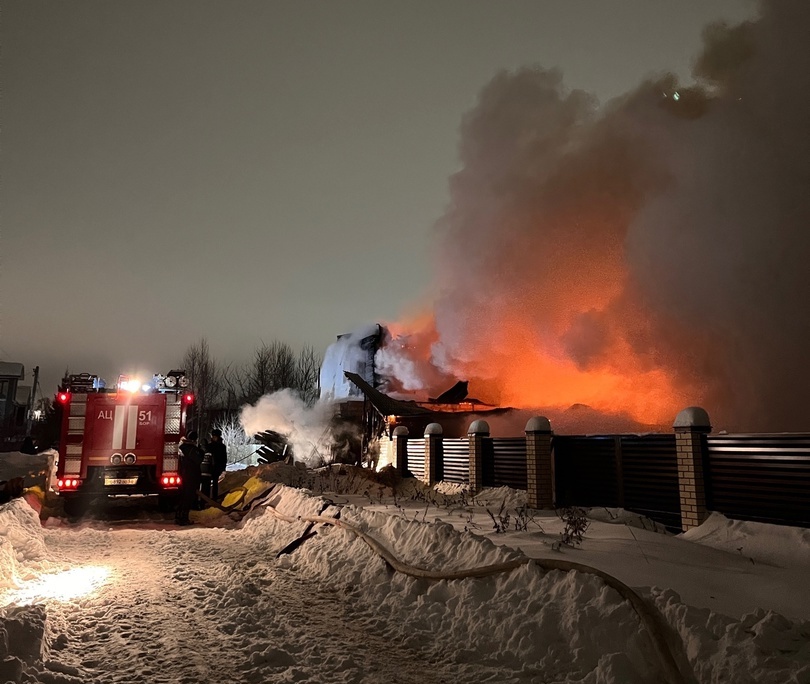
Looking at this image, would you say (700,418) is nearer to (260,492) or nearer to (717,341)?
(260,492)

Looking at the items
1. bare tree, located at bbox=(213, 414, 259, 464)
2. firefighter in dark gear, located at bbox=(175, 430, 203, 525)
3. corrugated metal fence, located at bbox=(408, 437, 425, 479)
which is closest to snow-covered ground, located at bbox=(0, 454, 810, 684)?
firefighter in dark gear, located at bbox=(175, 430, 203, 525)

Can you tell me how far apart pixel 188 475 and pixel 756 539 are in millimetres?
11055

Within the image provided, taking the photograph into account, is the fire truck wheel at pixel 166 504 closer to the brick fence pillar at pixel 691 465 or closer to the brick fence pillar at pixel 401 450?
the brick fence pillar at pixel 401 450

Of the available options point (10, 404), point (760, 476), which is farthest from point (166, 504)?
point (10, 404)

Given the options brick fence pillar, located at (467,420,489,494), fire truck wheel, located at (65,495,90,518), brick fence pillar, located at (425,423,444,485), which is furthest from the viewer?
brick fence pillar, located at (425,423,444,485)

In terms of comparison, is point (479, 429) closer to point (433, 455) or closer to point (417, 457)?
point (433, 455)

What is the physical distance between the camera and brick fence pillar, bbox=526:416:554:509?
12.2m

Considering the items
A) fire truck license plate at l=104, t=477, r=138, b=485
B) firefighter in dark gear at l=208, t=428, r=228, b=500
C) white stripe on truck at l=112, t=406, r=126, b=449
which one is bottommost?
fire truck license plate at l=104, t=477, r=138, b=485

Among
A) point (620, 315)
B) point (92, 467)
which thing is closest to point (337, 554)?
point (92, 467)

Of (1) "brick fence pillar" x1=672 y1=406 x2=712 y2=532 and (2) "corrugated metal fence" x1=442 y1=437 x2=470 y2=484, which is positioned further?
(2) "corrugated metal fence" x1=442 y1=437 x2=470 y2=484

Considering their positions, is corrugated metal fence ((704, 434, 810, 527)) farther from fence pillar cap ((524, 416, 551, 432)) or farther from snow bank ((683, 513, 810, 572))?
fence pillar cap ((524, 416, 551, 432))

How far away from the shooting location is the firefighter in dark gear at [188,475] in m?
12.0

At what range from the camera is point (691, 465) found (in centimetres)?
919

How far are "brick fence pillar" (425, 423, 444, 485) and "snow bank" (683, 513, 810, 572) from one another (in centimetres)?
963
